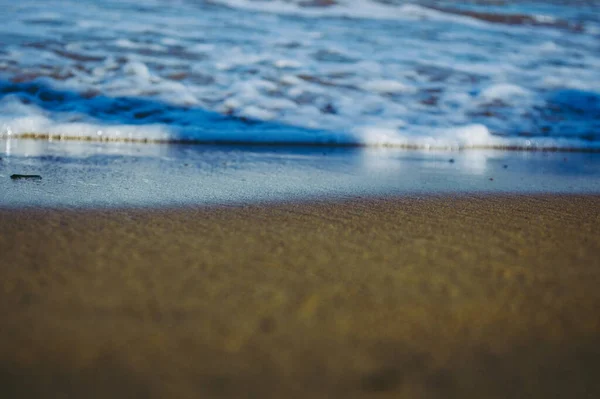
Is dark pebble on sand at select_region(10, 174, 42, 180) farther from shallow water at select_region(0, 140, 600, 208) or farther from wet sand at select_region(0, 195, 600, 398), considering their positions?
wet sand at select_region(0, 195, 600, 398)

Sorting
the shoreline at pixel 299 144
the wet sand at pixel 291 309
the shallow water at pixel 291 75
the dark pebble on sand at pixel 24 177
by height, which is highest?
the shallow water at pixel 291 75

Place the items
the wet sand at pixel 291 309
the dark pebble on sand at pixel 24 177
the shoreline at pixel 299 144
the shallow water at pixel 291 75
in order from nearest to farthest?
the wet sand at pixel 291 309 → the dark pebble on sand at pixel 24 177 → the shoreline at pixel 299 144 → the shallow water at pixel 291 75

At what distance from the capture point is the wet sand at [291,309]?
2.32 feet

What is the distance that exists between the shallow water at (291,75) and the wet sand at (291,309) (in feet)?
9.44

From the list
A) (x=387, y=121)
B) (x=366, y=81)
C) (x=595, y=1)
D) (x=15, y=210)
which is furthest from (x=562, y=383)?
(x=595, y=1)

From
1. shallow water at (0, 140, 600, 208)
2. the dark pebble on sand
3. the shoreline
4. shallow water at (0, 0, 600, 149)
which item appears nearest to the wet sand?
shallow water at (0, 140, 600, 208)

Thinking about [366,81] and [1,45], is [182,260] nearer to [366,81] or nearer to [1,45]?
[366,81]

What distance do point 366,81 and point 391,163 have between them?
7.83 ft

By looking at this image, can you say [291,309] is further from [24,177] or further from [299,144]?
[299,144]

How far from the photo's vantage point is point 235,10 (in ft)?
24.6

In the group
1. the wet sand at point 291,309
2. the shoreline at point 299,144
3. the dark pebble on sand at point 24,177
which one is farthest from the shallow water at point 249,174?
the wet sand at point 291,309

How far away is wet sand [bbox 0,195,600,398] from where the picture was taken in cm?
71

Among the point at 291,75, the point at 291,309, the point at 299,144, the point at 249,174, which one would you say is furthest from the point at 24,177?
the point at 291,75

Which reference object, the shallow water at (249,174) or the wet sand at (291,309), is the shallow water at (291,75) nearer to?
the shallow water at (249,174)
